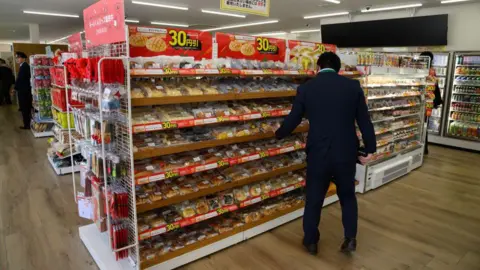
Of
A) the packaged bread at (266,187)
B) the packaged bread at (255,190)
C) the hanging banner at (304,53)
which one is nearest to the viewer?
the packaged bread at (255,190)

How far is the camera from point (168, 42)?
2961 millimetres

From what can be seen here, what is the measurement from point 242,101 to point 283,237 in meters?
1.58

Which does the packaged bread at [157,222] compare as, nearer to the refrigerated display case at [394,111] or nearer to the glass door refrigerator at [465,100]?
the refrigerated display case at [394,111]

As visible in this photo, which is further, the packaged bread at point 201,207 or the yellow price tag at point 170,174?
the packaged bread at point 201,207

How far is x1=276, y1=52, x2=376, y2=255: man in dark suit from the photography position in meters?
2.95

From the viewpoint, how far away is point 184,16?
1265cm

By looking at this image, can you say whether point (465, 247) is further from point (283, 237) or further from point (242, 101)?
point (242, 101)

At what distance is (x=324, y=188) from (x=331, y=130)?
0.58 meters

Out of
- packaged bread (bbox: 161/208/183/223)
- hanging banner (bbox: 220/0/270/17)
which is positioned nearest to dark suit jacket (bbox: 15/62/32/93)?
hanging banner (bbox: 220/0/270/17)

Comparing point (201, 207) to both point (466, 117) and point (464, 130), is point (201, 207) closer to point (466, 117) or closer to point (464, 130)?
point (464, 130)

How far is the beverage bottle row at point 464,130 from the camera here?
25.8ft

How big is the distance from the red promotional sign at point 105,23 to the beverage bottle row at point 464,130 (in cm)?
843

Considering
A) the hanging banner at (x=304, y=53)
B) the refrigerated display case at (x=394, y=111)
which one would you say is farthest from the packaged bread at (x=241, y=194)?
the refrigerated display case at (x=394, y=111)

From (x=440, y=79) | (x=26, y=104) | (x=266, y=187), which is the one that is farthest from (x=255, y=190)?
(x=26, y=104)
